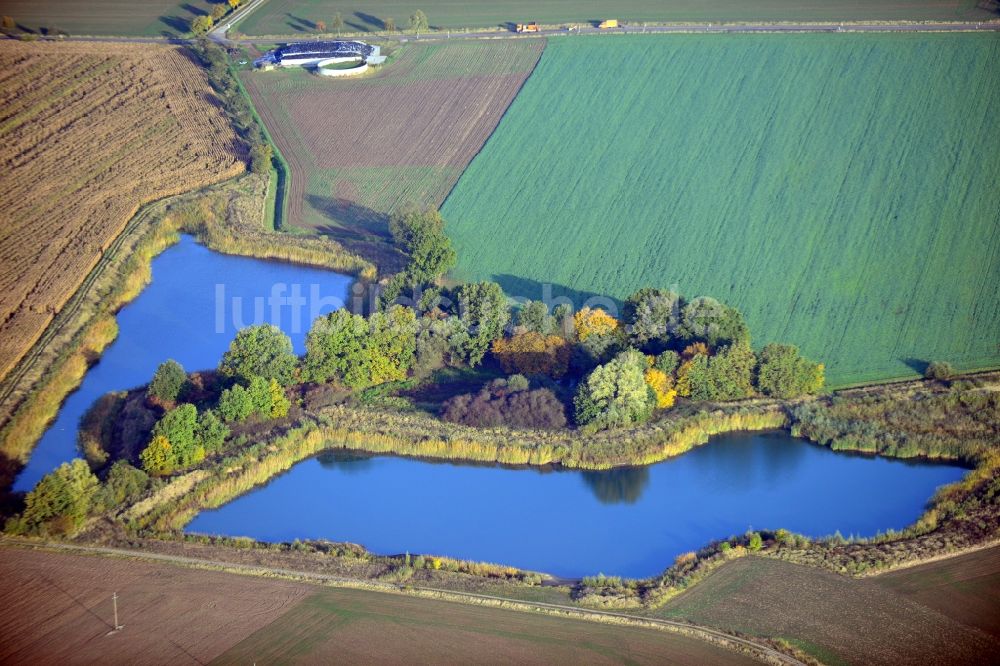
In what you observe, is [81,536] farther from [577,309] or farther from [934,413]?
[934,413]

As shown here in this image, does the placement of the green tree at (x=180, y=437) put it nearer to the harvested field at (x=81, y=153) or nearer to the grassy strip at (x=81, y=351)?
the grassy strip at (x=81, y=351)

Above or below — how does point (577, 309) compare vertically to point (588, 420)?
above

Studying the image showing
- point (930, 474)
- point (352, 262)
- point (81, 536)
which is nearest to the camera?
point (81, 536)

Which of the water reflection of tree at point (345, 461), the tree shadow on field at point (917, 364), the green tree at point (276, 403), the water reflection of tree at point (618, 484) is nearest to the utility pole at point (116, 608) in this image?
the water reflection of tree at point (345, 461)

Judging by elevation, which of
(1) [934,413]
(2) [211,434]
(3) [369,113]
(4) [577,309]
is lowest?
(2) [211,434]

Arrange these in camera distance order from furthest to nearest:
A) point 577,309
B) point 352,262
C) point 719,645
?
point 352,262, point 577,309, point 719,645

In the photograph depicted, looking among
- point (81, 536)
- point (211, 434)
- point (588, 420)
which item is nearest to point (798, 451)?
point (588, 420)
